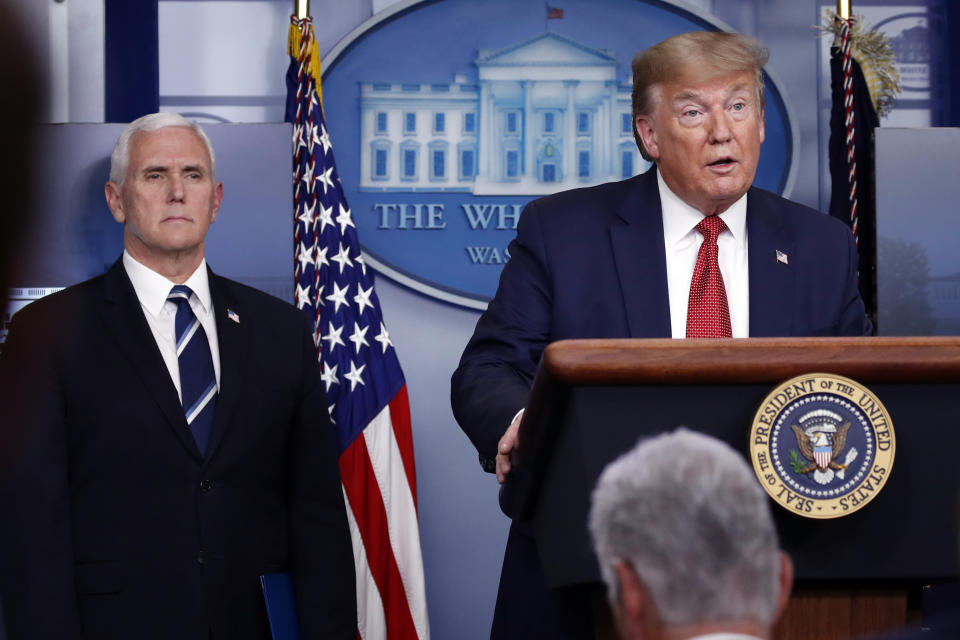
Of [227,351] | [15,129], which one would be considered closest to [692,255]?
[227,351]

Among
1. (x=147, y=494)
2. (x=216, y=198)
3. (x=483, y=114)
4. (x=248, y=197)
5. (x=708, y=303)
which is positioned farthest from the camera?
(x=483, y=114)

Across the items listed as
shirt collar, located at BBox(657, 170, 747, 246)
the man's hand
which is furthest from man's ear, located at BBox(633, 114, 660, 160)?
the man's hand

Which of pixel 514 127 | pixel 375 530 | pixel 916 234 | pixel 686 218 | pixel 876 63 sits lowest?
pixel 375 530

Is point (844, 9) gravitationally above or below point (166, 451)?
above

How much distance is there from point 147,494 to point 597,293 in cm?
111

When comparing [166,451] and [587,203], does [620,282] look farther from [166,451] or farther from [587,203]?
[166,451]

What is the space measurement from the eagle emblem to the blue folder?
1.60 metres

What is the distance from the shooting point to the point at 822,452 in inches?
47.7

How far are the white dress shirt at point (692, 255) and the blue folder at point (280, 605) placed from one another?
117 centimetres

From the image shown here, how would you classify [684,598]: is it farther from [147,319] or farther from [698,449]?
[147,319]

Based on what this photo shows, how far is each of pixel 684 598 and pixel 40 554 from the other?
5.93ft

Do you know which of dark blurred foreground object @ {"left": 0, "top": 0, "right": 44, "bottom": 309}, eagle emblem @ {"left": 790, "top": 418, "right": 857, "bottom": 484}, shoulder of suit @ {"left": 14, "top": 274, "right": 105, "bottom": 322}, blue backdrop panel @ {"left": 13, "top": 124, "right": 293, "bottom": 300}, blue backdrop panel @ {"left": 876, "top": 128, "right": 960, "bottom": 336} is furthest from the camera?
blue backdrop panel @ {"left": 876, "top": 128, "right": 960, "bottom": 336}

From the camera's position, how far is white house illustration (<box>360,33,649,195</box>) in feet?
14.0

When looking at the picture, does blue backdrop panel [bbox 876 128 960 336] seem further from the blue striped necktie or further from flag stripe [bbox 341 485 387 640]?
the blue striped necktie
